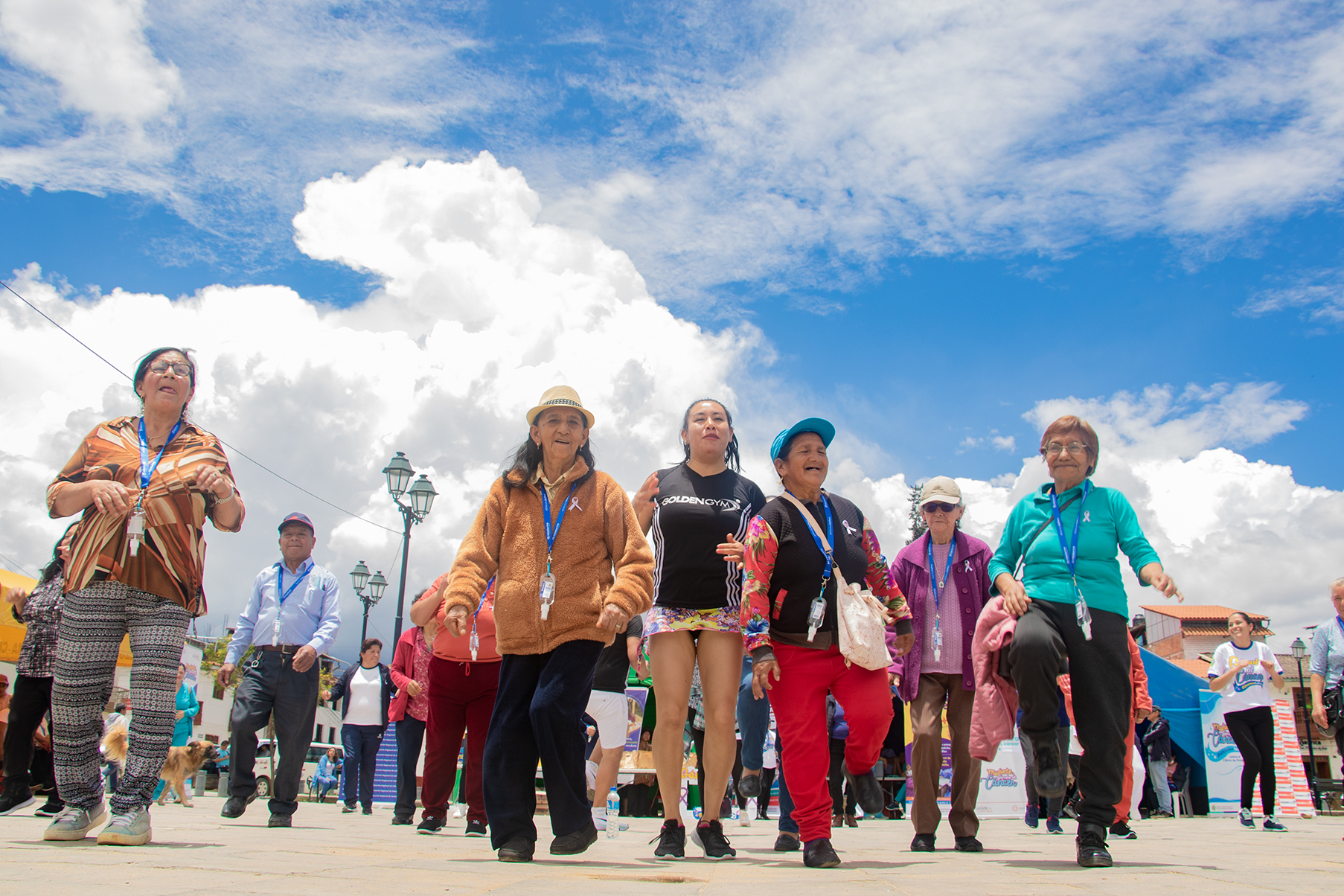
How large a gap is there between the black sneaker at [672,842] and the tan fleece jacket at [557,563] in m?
1.03

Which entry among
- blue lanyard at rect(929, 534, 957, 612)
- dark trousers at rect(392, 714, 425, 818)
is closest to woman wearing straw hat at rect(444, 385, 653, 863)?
blue lanyard at rect(929, 534, 957, 612)

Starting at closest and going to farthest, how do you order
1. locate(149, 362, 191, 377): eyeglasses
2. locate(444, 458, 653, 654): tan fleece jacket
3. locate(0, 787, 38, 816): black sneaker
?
1. locate(444, 458, 653, 654): tan fleece jacket
2. locate(149, 362, 191, 377): eyeglasses
3. locate(0, 787, 38, 816): black sneaker

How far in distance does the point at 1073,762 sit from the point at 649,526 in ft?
28.6

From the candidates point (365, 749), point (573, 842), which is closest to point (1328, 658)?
point (573, 842)

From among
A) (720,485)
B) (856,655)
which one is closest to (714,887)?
(856,655)

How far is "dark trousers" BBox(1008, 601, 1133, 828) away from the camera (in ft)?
14.6

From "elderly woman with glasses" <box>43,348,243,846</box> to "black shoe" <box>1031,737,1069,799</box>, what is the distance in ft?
12.7

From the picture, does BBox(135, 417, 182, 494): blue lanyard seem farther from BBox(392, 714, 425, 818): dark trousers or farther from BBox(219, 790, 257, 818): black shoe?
BBox(392, 714, 425, 818): dark trousers

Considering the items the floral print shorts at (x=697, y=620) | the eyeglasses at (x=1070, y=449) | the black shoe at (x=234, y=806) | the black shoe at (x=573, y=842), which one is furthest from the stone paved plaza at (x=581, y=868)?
the eyeglasses at (x=1070, y=449)

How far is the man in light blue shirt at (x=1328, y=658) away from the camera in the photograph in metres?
7.89

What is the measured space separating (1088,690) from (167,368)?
4.65 metres

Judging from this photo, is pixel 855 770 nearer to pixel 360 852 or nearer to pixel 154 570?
pixel 360 852

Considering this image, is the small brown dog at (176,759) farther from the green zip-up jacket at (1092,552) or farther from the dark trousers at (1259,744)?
the dark trousers at (1259,744)

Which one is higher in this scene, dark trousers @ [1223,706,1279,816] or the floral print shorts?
the floral print shorts
